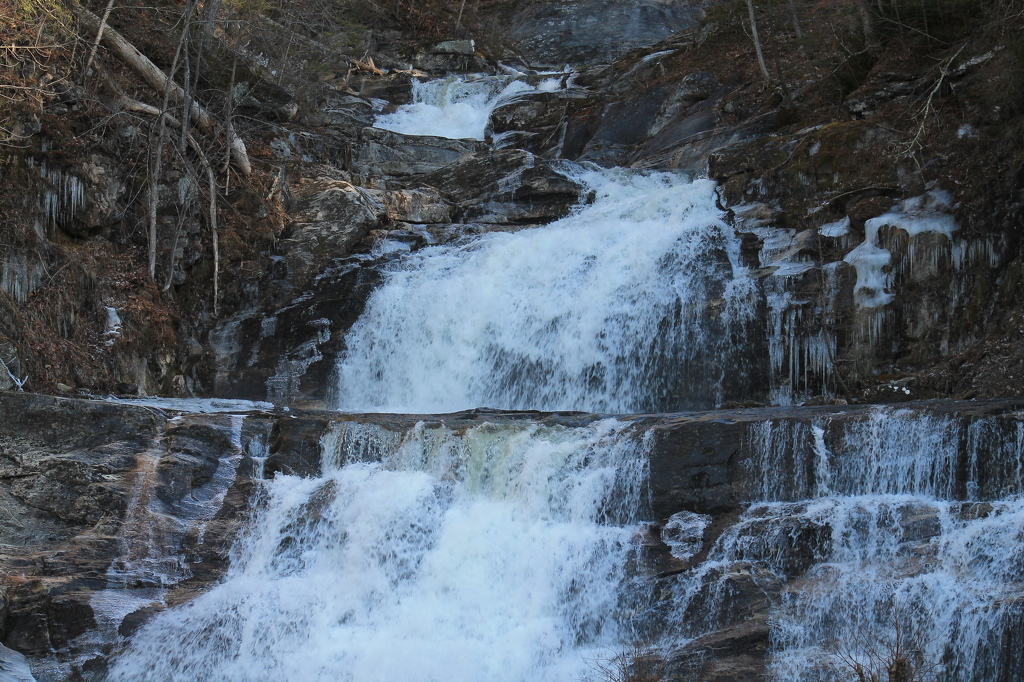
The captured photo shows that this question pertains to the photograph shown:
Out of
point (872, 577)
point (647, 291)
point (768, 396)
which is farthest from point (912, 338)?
point (872, 577)

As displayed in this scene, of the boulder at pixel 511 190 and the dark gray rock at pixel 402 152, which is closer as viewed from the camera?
the boulder at pixel 511 190

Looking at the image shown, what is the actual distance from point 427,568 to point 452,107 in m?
17.6

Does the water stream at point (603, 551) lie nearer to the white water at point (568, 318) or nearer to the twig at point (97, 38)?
the white water at point (568, 318)

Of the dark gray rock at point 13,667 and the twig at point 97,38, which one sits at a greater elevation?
the twig at point 97,38

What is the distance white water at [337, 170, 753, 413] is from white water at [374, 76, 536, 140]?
8.29 m

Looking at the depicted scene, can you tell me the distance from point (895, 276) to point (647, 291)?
3261 mm

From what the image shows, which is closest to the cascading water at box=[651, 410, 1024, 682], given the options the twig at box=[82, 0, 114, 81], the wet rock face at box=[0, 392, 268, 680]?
Result: the wet rock face at box=[0, 392, 268, 680]

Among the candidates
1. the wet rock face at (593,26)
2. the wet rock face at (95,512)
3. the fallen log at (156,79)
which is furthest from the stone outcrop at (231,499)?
the wet rock face at (593,26)

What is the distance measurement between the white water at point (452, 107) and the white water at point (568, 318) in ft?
27.2

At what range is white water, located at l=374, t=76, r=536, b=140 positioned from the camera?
23234 millimetres

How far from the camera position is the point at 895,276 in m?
11.0

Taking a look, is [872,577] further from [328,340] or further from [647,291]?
[328,340]

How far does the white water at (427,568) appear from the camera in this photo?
7711 millimetres

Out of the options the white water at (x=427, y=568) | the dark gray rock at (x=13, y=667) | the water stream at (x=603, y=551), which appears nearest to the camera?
the water stream at (x=603, y=551)
